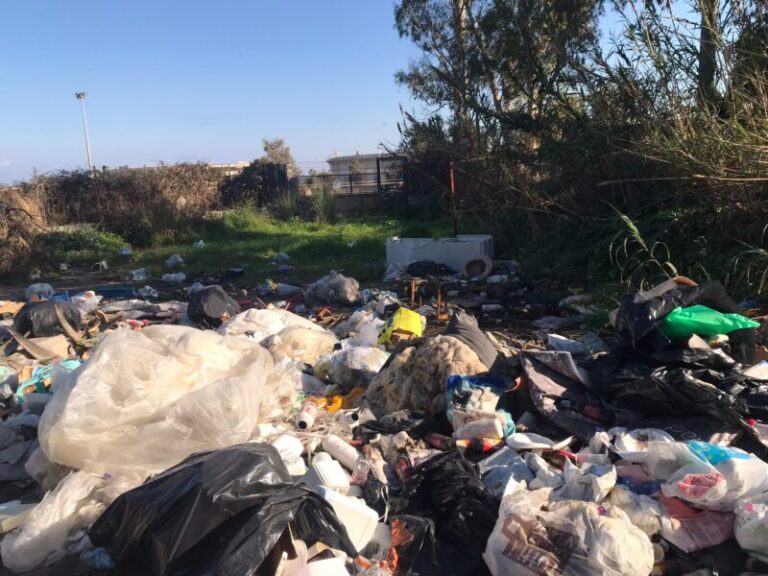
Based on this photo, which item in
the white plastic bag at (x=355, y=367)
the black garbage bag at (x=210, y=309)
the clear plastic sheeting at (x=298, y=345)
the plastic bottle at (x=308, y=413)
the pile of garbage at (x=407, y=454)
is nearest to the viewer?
the pile of garbage at (x=407, y=454)

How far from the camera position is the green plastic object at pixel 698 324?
3406 millimetres

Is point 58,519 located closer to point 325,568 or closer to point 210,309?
point 325,568

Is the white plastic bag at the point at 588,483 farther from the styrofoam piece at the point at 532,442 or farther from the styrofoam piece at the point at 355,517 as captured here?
the styrofoam piece at the point at 355,517

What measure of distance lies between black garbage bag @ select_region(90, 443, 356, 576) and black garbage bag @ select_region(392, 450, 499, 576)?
41cm

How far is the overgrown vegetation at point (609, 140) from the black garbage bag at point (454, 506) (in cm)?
422

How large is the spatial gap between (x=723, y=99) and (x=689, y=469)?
17.7ft

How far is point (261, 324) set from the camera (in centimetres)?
538

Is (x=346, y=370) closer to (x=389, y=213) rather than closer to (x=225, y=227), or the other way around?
(x=225, y=227)

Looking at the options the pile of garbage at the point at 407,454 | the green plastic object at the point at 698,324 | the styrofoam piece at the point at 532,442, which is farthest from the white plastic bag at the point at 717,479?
the green plastic object at the point at 698,324

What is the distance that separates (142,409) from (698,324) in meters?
2.94

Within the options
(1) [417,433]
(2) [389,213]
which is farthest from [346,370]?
(2) [389,213]

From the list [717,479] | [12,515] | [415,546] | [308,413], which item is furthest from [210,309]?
[717,479]

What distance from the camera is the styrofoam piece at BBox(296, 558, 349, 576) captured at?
200cm

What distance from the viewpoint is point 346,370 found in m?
4.16
